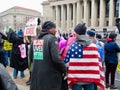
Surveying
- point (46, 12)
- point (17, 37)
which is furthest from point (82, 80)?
point (46, 12)

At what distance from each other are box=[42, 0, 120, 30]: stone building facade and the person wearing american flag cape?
55.3m

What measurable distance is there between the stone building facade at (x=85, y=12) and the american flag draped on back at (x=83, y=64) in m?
55.3

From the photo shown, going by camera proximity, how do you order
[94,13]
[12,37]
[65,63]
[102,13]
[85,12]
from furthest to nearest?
[85,12], [94,13], [102,13], [12,37], [65,63]

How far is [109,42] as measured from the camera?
29.4 feet

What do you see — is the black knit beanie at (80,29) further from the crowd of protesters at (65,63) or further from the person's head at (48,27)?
the person's head at (48,27)

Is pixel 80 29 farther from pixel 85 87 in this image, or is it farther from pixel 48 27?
pixel 85 87

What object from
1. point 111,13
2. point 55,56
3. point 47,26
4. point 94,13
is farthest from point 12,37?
point 94,13

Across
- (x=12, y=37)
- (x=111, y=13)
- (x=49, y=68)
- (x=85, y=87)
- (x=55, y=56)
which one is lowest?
(x=85, y=87)

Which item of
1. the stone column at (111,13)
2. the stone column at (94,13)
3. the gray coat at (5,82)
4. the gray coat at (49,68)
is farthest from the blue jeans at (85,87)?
the stone column at (94,13)

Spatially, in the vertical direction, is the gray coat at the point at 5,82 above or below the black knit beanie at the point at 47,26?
below

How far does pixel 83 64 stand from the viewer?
17.7 ft

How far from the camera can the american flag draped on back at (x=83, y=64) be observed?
537 centimetres

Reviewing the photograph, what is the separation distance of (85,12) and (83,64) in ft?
232

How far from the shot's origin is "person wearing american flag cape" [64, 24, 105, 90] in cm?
537
